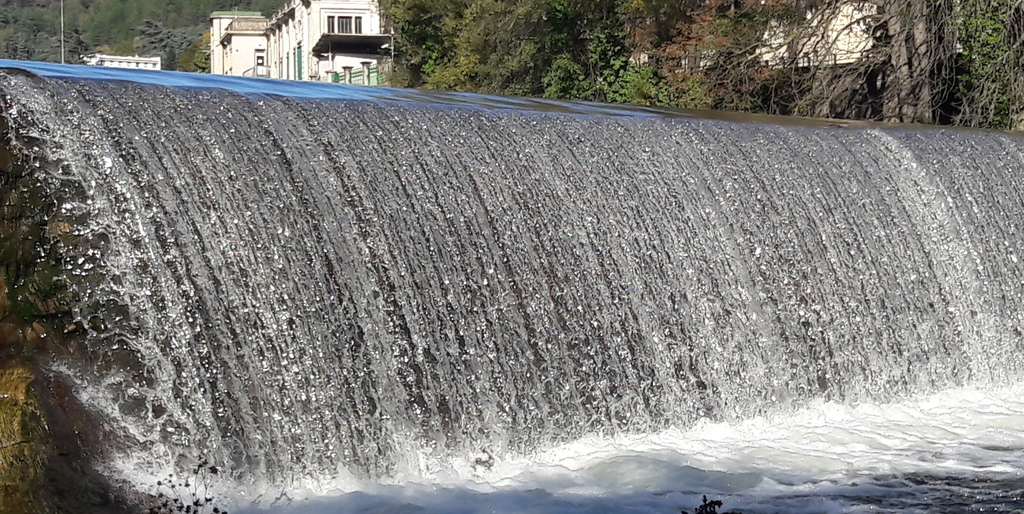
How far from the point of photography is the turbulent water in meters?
Answer: 4.82

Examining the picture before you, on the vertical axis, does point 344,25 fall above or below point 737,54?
above

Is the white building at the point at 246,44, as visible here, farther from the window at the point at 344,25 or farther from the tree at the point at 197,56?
the window at the point at 344,25

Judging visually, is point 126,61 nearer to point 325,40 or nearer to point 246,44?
point 246,44

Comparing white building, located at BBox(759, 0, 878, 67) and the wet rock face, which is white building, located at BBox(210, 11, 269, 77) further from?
the wet rock face

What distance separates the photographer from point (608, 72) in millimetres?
18203

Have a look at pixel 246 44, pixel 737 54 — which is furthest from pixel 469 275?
pixel 246 44

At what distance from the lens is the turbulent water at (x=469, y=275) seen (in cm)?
482

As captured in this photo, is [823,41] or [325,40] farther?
[325,40]

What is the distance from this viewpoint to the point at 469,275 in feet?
18.4

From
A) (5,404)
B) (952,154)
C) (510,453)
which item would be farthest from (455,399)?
(952,154)

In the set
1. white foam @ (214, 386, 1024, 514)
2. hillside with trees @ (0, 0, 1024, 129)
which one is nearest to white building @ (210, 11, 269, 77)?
hillside with trees @ (0, 0, 1024, 129)

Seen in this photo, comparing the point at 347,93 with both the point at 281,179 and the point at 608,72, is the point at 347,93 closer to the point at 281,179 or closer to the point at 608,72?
the point at 281,179

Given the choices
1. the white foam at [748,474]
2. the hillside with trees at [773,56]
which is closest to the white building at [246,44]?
the hillside with trees at [773,56]

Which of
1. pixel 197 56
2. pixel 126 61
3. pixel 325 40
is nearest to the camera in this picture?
pixel 325 40
